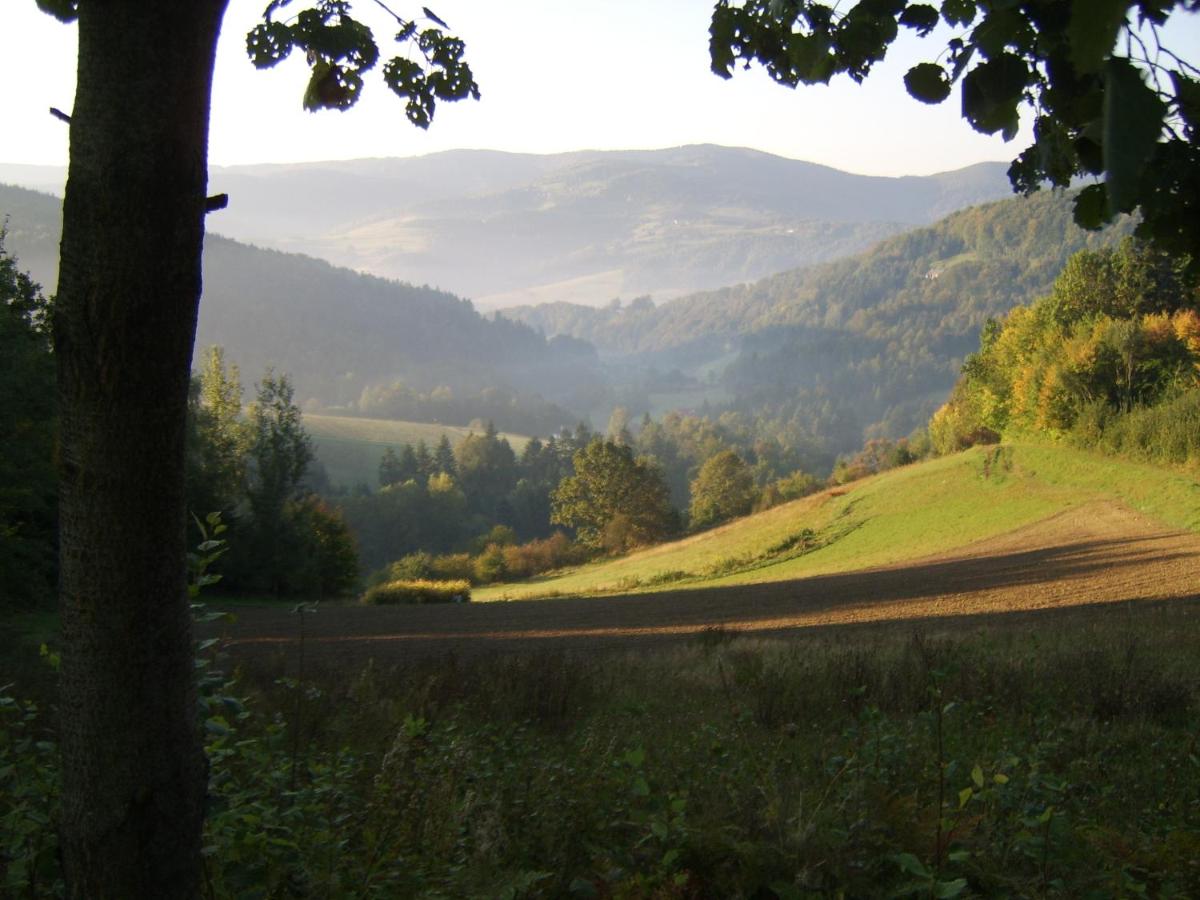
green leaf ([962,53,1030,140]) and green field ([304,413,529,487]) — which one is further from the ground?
green field ([304,413,529,487])

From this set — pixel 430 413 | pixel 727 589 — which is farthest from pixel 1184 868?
pixel 430 413

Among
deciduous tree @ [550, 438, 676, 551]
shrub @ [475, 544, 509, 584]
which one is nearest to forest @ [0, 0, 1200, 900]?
shrub @ [475, 544, 509, 584]

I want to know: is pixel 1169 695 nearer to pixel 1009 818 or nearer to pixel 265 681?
pixel 1009 818

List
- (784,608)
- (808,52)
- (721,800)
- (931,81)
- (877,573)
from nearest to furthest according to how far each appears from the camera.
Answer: (931,81) → (808,52) → (721,800) → (784,608) → (877,573)

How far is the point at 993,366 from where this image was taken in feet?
193

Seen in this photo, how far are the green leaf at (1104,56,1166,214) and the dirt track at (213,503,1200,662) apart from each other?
15999 mm

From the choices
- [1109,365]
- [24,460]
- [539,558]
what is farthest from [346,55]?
[539,558]

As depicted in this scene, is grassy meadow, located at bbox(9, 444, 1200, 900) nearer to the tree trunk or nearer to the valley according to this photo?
the tree trunk

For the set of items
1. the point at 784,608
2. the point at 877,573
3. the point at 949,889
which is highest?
the point at 949,889

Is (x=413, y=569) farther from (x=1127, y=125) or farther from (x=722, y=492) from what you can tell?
(x=1127, y=125)

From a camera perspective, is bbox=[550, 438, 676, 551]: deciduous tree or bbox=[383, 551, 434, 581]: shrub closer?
bbox=[383, 551, 434, 581]: shrub

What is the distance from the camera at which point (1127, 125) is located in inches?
42.0

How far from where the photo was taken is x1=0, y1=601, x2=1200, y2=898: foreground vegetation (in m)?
2.59

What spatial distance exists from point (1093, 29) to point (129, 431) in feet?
5.81
